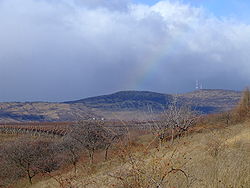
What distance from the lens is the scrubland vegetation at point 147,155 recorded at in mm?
8430

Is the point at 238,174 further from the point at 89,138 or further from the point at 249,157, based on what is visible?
the point at 89,138

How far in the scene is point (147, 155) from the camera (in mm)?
9797

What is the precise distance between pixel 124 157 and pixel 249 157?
4.59m

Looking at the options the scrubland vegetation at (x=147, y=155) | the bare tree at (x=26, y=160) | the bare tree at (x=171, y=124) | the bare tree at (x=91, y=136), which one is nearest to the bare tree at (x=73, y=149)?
the scrubland vegetation at (x=147, y=155)

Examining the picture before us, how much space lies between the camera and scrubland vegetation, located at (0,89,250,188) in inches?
332

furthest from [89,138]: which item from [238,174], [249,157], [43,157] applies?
[238,174]

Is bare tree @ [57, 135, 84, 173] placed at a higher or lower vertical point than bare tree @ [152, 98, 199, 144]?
lower

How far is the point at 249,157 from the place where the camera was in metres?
11.5

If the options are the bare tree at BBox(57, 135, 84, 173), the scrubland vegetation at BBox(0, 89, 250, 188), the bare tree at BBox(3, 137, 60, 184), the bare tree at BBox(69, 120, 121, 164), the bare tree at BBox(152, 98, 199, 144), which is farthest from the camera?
the bare tree at BBox(3, 137, 60, 184)

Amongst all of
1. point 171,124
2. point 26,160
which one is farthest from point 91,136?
point 171,124

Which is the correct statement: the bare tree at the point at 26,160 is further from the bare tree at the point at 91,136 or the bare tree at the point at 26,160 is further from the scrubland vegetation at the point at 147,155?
the bare tree at the point at 91,136

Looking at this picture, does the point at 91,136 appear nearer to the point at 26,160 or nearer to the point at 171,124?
the point at 26,160

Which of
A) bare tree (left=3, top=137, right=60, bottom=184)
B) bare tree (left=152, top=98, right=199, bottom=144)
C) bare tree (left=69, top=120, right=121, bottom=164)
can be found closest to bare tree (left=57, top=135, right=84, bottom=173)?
bare tree (left=69, top=120, right=121, bottom=164)

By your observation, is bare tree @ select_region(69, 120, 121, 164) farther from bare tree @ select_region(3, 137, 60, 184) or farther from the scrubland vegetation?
bare tree @ select_region(3, 137, 60, 184)
